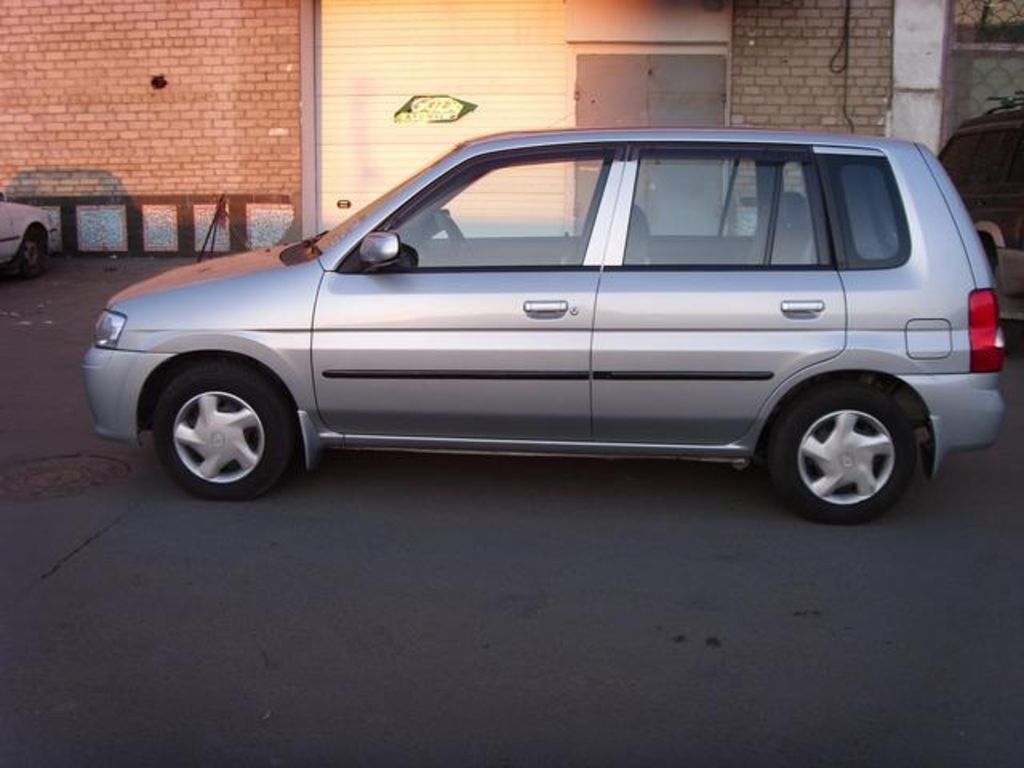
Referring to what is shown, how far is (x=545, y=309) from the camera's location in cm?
507

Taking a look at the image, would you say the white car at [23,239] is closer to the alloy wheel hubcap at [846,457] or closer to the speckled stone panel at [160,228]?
the speckled stone panel at [160,228]

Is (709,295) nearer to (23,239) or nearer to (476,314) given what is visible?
(476,314)

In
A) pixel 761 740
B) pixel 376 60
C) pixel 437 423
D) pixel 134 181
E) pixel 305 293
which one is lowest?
pixel 761 740

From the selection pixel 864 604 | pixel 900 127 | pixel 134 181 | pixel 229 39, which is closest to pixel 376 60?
pixel 229 39

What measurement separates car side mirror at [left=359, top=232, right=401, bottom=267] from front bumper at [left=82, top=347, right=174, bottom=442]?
43.6 inches

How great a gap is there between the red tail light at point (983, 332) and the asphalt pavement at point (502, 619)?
0.81 metres

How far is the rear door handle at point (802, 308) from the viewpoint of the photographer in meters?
5.01

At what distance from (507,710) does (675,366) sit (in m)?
2.05

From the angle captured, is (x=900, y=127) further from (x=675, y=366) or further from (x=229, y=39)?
(x=675, y=366)

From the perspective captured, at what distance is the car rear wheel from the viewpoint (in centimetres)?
1378

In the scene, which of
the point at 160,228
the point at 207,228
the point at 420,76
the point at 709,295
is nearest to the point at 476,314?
the point at 709,295

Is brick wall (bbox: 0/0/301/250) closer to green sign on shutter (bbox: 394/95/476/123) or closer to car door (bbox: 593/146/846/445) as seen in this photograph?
green sign on shutter (bbox: 394/95/476/123)

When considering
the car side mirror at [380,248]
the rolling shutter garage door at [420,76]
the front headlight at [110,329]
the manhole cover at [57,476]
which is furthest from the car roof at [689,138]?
the rolling shutter garage door at [420,76]

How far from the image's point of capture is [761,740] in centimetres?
335
